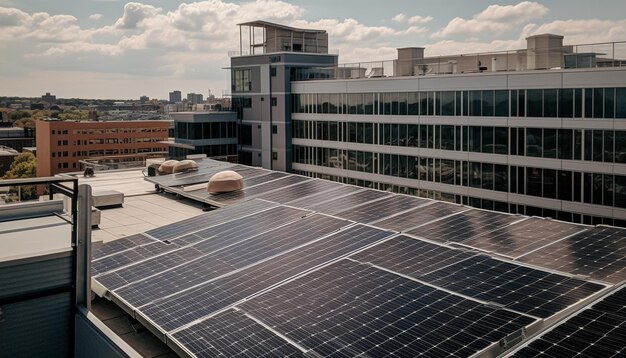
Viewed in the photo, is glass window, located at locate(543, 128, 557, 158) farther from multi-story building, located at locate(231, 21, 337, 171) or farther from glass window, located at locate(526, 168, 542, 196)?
multi-story building, located at locate(231, 21, 337, 171)

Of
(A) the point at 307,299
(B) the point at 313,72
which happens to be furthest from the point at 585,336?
(B) the point at 313,72

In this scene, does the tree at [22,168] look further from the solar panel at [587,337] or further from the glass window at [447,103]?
the solar panel at [587,337]

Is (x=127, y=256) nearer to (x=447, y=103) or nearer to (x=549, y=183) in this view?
(x=549, y=183)

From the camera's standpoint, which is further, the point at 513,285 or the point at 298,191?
the point at 298,191

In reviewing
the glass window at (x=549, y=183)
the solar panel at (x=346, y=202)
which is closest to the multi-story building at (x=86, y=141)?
the glass window at (x=549, y=183)

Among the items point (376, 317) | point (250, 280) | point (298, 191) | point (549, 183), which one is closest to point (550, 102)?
point (549, 183)

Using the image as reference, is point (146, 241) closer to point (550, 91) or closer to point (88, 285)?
point (88, 285)
